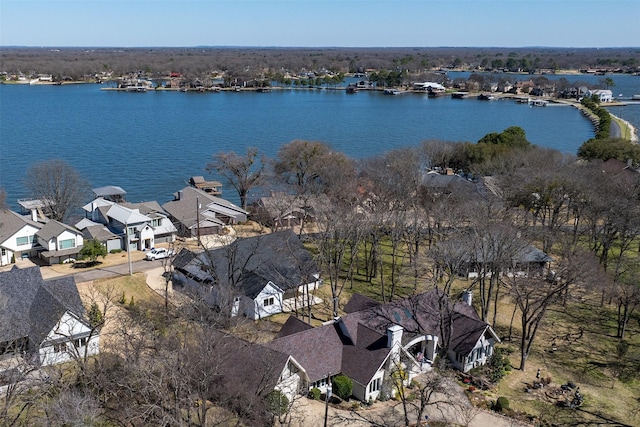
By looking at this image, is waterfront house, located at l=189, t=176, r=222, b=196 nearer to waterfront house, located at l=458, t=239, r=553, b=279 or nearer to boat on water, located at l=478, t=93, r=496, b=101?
waterfront house, located at l=458, t=239, r=553, b=279

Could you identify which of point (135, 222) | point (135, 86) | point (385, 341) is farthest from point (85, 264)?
point (135, 86)

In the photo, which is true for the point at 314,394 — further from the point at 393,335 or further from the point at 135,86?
the point at 135,86

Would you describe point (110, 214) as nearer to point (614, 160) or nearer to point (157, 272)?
point (157, 272)

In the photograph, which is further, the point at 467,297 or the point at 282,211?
the point at 282,211

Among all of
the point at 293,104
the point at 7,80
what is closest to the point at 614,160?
the point at 293,104

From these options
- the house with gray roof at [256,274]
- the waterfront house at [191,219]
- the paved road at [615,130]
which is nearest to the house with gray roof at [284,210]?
the waterfront house at [191,219]

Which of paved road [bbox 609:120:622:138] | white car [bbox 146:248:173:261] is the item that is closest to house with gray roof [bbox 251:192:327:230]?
white car [bbox 146:248:173:261]
